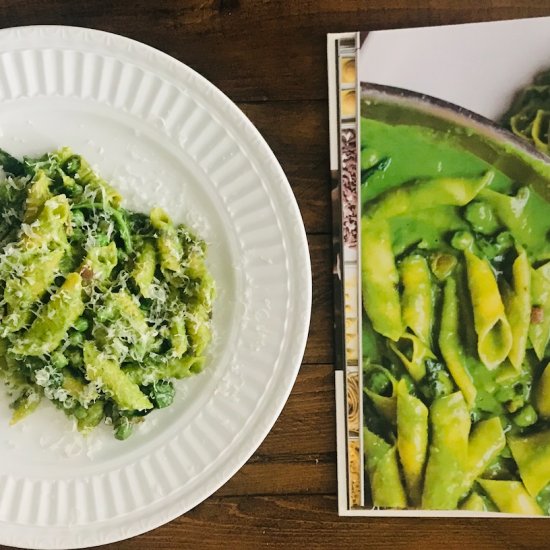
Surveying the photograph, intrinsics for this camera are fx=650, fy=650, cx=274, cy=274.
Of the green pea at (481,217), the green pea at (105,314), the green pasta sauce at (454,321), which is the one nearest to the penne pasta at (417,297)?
the green pasta sauce at (454,321)

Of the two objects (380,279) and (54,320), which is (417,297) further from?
(54,320)

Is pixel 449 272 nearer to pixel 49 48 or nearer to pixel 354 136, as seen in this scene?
pixel 354 136

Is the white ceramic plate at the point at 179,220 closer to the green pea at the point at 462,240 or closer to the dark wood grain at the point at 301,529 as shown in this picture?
the dark wood grain at the point at 301,529

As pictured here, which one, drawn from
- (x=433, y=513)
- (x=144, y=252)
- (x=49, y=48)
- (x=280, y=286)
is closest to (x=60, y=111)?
(x=49, y=48)

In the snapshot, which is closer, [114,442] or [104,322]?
[104,322]

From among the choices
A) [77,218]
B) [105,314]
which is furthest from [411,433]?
[77,218]

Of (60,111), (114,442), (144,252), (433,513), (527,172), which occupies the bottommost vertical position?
(433,513)

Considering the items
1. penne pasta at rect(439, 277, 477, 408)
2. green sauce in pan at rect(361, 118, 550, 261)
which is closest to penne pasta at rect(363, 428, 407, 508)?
penne pasta at rect(439, 277, 477, 408)
